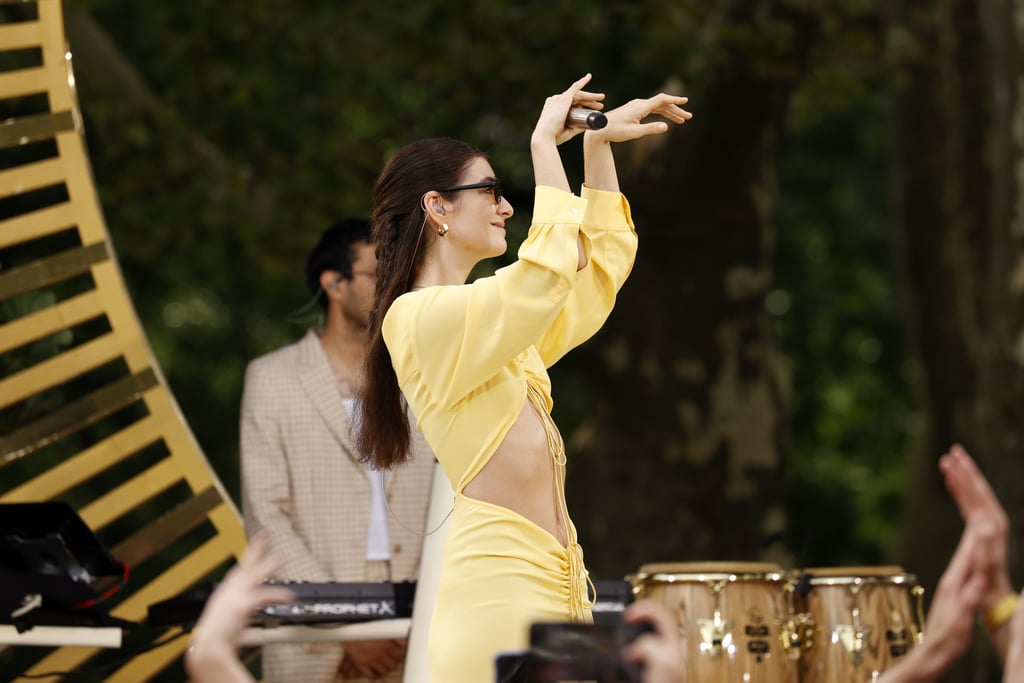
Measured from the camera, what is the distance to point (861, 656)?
16.2ft

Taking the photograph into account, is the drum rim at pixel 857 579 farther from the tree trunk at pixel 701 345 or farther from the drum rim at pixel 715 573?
the tree trunk at pixel 701 345

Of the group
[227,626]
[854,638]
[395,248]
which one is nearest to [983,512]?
[227,626]

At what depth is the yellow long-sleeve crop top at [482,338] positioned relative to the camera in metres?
2.91

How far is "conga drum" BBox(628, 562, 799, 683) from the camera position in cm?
484

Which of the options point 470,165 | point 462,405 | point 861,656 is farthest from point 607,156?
point 861,656

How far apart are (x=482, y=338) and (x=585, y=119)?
0.52m

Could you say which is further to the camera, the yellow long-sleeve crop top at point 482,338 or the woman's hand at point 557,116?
the woman's hand at point 557,116

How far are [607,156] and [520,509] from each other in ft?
2.74

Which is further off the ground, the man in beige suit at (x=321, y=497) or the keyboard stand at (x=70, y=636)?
the man in beige suit at (x=321, y=497)

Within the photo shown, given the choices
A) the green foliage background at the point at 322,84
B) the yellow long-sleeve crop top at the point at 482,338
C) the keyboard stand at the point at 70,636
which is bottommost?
the keyboard stand at the point at 70,636

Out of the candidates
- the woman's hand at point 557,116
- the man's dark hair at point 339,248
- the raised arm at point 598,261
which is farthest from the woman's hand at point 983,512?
the man's dark hair at point 339,248

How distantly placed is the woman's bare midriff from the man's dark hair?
2426 mm

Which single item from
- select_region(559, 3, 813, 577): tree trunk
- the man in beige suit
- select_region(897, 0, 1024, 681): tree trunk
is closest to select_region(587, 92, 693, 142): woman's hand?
the man in beige suit

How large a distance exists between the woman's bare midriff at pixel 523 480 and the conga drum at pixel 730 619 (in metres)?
1.96
